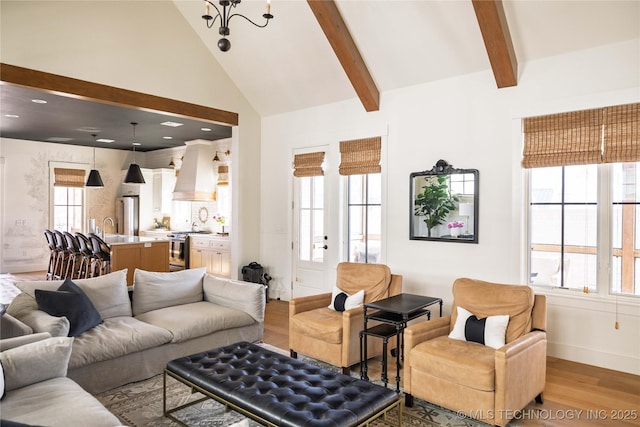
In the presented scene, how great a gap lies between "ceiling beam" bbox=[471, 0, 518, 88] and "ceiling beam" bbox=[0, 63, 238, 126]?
3.74 meters

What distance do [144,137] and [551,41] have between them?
7.49 meters

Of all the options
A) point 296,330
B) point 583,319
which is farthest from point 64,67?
point 583,319

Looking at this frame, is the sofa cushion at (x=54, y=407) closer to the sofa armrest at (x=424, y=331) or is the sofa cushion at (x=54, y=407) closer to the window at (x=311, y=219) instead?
the sofa armrest at (x=424, y=331)

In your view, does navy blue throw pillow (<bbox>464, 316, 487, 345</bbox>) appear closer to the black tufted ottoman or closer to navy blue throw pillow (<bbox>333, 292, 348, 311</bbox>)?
the black tufted ottoman

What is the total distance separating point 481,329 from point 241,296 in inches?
88.1

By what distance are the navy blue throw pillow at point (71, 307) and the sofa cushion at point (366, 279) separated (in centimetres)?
224

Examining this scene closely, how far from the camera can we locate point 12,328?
287 cm

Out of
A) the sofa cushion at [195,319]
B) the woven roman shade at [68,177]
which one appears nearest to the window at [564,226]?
the sofa cushion at [195,319]

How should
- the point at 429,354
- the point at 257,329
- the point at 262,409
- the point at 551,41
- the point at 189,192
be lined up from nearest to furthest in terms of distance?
the point at 262,409, the point at 429,354, the point at 551,41, the point at 257,329, the point at 189,192

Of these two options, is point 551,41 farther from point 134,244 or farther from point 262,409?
point 134,244

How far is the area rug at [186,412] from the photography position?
284 centimetres

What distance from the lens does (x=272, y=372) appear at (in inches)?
104

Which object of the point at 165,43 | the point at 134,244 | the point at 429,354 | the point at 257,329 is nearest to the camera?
the point at 429,354

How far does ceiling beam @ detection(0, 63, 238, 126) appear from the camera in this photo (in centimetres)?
427
